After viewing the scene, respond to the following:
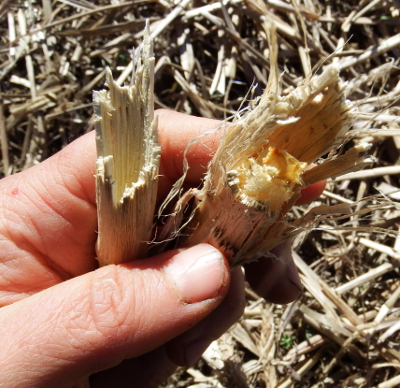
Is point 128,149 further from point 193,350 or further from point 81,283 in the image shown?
point 193,350

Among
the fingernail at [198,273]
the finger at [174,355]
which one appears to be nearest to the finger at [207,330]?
the finger at [174,355]

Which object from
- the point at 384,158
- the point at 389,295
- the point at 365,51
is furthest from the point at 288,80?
the point at 389,295

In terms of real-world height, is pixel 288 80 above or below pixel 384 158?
above

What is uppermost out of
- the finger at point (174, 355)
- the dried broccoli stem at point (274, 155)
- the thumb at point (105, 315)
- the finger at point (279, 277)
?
the dried broccoli stem at point (274, 155)

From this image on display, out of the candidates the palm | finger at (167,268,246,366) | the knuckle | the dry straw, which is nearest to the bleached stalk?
the dry straw

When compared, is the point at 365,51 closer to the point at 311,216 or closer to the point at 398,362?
the point at 311,216

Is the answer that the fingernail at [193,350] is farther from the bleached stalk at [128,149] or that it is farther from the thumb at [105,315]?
the bleached stalk at [128,149]

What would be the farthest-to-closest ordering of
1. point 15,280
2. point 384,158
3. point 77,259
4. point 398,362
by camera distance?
point 384,158 < point 398,362 < point 77,259 < point 15,280
